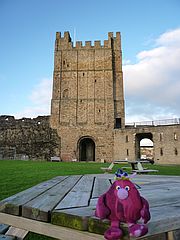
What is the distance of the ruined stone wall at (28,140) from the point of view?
25094mm

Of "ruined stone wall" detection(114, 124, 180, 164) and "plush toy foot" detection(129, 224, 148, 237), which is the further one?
"ruined stone wall" detection(114, 124, 180, 164)

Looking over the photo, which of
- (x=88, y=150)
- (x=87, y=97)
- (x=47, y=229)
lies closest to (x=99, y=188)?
(x=47, y=229)

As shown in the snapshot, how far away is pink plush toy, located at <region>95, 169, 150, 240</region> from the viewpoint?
1066 mm

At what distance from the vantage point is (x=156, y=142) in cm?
2266

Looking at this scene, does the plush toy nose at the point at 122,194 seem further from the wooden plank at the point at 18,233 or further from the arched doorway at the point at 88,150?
the arched doorway at the point at 88,150

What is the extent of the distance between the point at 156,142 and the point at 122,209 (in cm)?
2265

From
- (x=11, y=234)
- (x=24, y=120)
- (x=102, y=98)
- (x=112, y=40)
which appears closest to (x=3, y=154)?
(x=24, y=120)

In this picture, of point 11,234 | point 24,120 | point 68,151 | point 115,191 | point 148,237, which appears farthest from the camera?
point 24,120

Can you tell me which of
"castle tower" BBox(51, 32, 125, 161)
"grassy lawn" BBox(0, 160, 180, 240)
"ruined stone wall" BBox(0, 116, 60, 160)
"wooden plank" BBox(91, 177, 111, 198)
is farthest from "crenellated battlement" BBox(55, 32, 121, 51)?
"wooden plank" BBox(91, 177, 111, 198)

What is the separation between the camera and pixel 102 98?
26.1 meters

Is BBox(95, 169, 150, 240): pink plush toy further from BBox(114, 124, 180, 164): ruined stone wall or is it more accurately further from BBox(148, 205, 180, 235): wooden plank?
BBox(114, 124, 180, 164): ruined stone wall

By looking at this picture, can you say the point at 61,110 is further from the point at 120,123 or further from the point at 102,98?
the point at 120,123

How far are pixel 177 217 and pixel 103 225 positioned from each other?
0.49m

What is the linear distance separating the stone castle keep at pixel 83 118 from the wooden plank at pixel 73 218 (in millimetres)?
22606
